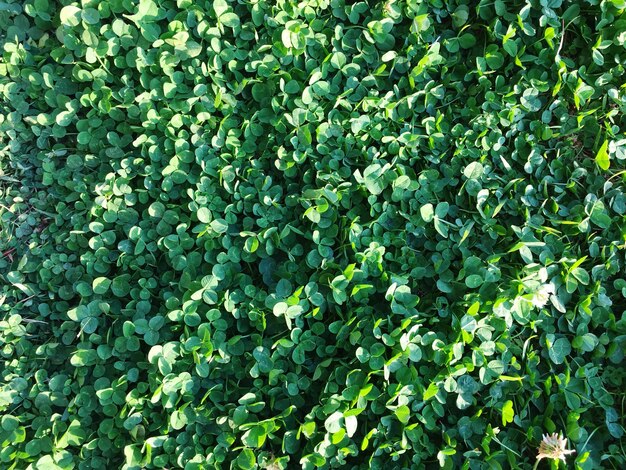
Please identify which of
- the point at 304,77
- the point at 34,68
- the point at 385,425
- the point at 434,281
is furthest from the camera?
the point at 34,68

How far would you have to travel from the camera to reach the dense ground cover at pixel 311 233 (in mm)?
1890

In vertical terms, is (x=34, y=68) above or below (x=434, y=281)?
above

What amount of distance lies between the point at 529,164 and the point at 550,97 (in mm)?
327

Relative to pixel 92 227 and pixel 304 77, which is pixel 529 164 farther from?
pixel 92 227

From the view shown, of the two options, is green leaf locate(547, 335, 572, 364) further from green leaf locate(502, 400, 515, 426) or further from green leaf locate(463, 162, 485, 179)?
green leaf locate(463, 162, 485, 179)

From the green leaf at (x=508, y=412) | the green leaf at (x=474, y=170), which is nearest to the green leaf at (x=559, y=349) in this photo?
the green leaf at (x=508, y=412)

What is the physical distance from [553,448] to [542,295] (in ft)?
1.65

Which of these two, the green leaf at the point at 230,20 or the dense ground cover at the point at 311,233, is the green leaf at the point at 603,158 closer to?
the dense ground cover at the point at 311,233

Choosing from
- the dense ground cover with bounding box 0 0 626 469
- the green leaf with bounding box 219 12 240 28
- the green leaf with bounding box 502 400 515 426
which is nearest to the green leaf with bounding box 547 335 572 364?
the dense ground cover with bounding box 0 0 626 469

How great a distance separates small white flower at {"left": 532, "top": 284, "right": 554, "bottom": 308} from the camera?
6.23 ft

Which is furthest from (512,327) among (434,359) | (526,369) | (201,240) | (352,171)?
(201,240)

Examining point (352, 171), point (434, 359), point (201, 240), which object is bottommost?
point (434, 359)

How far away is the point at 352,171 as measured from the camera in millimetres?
2178

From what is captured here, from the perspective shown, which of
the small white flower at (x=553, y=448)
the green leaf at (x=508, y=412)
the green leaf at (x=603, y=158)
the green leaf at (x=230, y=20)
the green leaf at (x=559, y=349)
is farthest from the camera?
the green leaf at (x=230, y=20)
